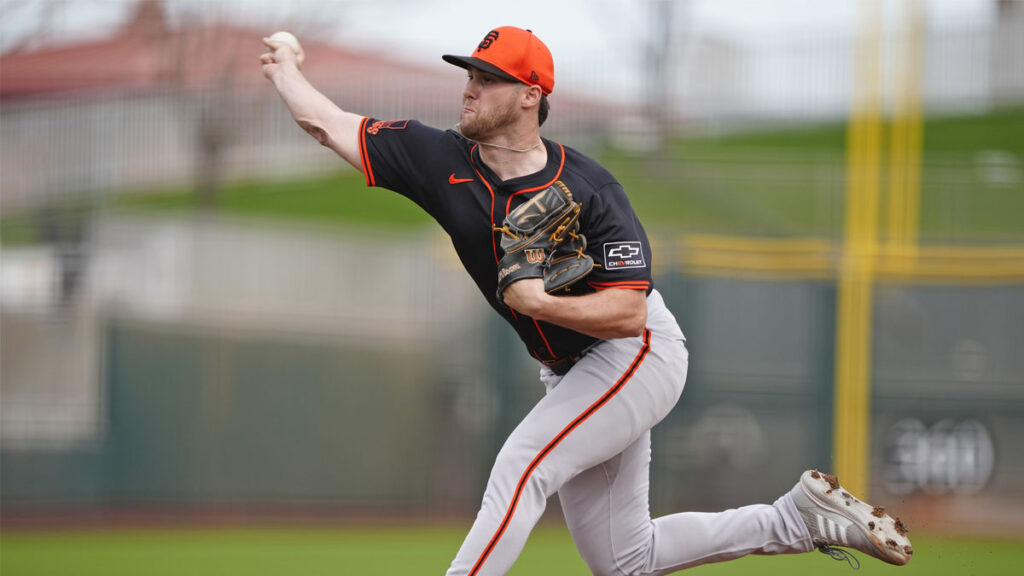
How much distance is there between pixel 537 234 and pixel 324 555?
4.90m

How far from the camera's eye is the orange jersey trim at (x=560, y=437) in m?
3.52

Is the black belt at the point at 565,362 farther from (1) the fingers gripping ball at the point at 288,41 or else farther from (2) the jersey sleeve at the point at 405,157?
(1) the fingers gripping ball at the point at 288,41

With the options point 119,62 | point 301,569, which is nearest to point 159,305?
point 301,569

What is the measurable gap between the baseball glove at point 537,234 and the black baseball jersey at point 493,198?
0.66 ft

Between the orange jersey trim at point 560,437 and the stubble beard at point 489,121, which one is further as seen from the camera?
the stubble beard at point 489,121

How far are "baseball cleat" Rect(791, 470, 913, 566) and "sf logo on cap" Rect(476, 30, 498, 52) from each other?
6.10 ft

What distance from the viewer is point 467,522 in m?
10.1

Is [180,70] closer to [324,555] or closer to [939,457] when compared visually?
[324,555]

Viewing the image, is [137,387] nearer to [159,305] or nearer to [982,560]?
[159,305]

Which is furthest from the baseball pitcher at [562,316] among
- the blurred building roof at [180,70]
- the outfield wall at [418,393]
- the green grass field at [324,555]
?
the blurred building roof at [180,70]

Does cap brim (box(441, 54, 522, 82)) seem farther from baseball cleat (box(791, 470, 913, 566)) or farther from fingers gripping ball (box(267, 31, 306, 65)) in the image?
baseball cleat (box(791, 470, 913, 566))

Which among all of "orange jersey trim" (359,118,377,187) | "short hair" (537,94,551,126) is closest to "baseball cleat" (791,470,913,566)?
"short hair" (537,94,551,126)

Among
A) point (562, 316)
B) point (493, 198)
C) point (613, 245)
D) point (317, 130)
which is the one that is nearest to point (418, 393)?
point (317, 130)

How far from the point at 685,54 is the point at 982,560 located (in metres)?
10.8
